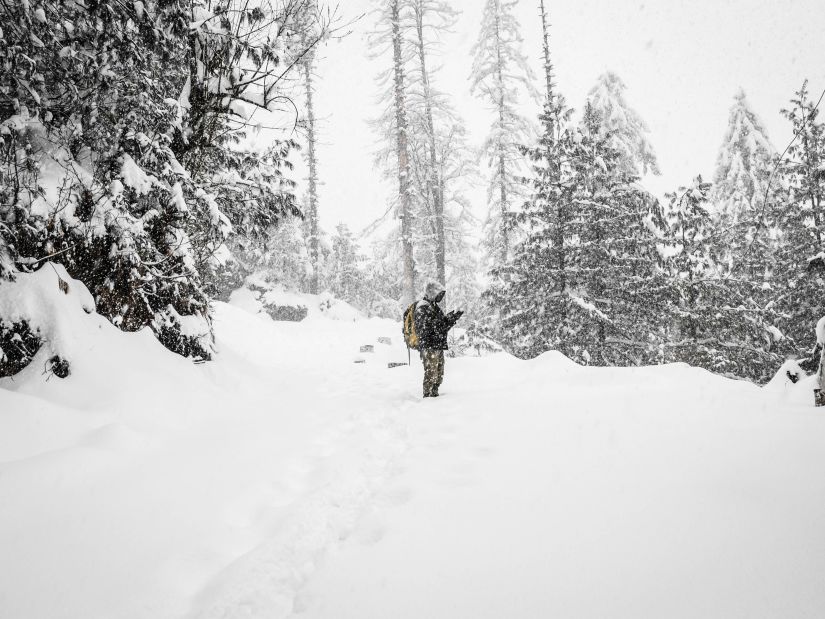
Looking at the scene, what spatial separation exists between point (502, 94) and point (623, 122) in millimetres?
5513

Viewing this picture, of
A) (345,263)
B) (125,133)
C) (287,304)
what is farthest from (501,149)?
(345,263)

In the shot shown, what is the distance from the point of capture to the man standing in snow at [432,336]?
22.3 ft

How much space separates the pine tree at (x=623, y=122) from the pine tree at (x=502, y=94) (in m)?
3.08

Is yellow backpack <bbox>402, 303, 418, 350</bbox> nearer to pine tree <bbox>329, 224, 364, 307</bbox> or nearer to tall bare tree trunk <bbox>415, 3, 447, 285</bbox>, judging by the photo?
tall bare tree trunk <bbox>415, 3, 447, 285</bbox>

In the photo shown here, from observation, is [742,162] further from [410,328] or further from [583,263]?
[410,328]

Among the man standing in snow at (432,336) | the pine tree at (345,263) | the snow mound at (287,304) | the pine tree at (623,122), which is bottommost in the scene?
the man standing in snow at (432,336)

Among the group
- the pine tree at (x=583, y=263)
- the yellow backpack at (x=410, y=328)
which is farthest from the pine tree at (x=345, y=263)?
the yellow backpack at (x=410, y=328)

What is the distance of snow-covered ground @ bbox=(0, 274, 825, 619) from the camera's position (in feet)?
6.36

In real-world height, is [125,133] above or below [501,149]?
below

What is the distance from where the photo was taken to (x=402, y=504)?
118 inches

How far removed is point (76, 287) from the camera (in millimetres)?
4676

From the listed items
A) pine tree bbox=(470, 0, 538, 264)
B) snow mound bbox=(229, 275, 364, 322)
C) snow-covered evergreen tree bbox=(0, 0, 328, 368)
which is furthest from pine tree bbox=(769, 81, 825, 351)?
snow mound bbox=(229, 275, 364, 322)

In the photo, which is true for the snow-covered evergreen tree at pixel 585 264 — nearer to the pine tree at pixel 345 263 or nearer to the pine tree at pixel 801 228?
the pine tree at pixel 801 228

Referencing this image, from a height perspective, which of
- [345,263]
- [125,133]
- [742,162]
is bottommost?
[125,133]
